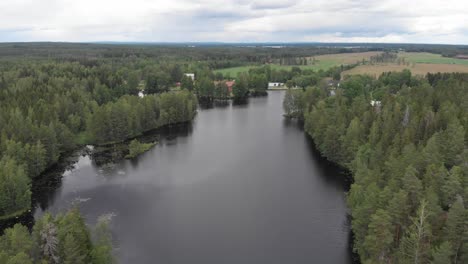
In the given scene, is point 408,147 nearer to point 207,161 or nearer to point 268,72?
point 207,161

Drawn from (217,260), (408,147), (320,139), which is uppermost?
(408,147)

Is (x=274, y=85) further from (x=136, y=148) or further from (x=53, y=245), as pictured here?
(x=53, y=245)

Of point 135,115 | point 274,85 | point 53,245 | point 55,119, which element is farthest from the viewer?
point 274,85

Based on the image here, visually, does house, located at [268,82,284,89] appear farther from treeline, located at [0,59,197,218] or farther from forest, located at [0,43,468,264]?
treeline, located at [0,59,197,218]

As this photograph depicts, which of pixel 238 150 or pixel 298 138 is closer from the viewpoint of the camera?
pixel 238 150

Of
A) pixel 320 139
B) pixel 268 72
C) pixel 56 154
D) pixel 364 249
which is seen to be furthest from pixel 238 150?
pixel 268 72

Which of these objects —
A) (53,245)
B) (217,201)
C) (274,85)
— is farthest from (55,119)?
(274,85)
